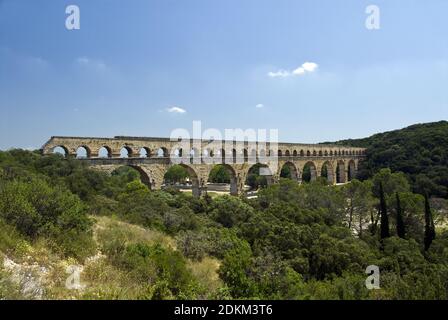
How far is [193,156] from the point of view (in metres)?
27.6

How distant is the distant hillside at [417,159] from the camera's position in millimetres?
40062

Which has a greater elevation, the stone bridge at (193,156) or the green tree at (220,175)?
the stone bridge at (193,156)

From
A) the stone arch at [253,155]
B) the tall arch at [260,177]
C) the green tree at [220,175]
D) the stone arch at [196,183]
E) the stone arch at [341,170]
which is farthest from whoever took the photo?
the green tree at [220,175]

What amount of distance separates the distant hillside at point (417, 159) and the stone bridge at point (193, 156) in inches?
507

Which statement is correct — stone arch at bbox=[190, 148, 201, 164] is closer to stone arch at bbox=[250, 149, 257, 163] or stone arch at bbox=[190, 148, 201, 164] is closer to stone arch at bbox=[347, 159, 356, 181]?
stone arch at bbox=[250, 149, 257, 163]

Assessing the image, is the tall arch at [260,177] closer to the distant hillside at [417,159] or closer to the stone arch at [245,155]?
the stone arch at [245,155]

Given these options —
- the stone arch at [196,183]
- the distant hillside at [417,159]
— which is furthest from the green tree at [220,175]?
the stone arch at [196,183]

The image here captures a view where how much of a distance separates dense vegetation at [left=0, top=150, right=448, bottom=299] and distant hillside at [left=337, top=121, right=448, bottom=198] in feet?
61.4

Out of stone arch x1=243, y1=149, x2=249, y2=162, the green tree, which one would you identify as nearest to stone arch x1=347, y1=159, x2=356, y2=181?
the green tree

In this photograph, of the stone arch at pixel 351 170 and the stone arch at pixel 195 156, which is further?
the stone arch at pixel 351 170

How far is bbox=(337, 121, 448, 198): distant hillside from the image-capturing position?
4006cm

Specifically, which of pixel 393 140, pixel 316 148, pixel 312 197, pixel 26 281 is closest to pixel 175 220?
pixel 26 281
